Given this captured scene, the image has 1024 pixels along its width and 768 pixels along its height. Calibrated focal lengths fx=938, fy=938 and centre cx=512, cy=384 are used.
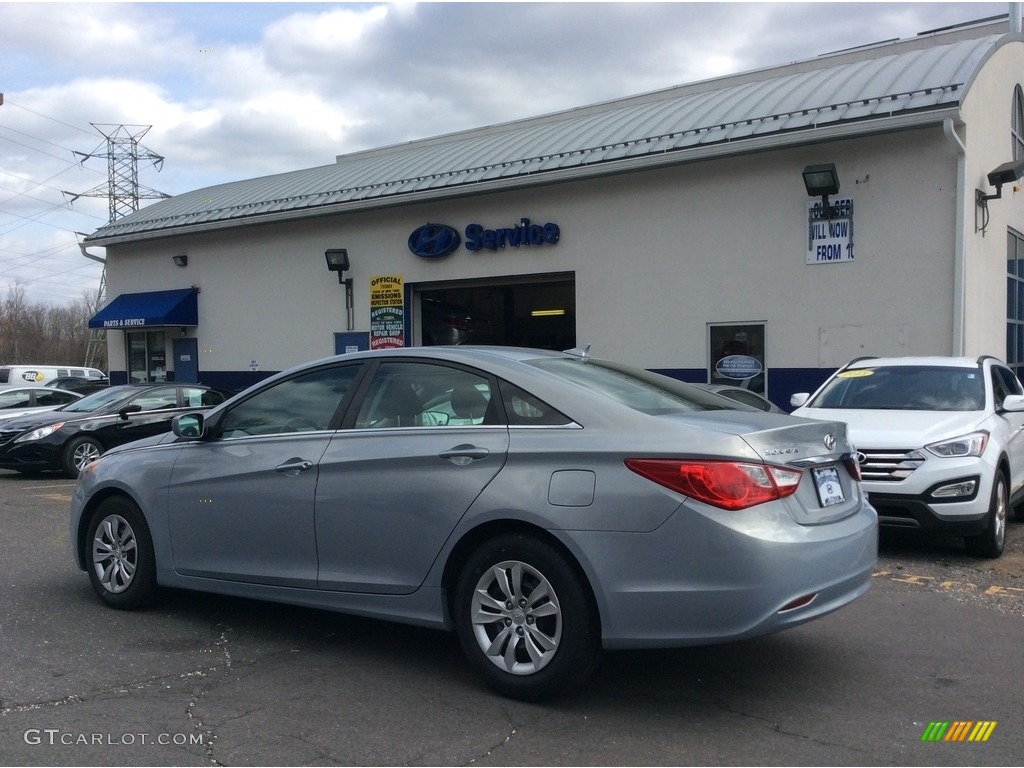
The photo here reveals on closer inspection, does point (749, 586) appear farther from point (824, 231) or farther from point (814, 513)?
Answer: point (824, 231)

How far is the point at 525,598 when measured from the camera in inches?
167

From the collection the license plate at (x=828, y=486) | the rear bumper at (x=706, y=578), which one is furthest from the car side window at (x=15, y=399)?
the license plate at (x=828, y=486)

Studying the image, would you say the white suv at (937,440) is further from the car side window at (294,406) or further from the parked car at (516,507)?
the car side window at (294,406)

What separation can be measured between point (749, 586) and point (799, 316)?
10.0m

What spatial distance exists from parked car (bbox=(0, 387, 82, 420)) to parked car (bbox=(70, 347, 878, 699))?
12684 mm

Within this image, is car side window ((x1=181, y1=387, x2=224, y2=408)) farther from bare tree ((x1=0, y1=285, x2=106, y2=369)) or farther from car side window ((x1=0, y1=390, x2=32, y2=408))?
bare tree ((x1=0, y1=285, x2=106, y2=369))

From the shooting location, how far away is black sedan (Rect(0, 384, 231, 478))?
13.3 metres

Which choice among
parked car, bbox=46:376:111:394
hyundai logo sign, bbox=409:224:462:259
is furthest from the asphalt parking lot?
parked car, bbox=46:376:111:394

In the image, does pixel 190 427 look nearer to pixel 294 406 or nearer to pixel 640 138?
pixel 294 406

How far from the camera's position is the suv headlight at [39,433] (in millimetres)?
13320

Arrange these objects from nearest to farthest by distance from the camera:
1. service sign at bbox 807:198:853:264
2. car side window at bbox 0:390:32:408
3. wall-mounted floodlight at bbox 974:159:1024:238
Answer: service sign at bbox 807:198:853:264
wall-mounted floodlight at bbox 974:159:1024:238
car side window at bbox 0:390:32:408

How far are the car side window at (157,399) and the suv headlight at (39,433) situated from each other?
1.09 m

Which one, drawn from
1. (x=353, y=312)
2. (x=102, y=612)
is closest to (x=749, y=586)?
(x=102, y=612)

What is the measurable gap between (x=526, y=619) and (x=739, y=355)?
1025 centimetres
